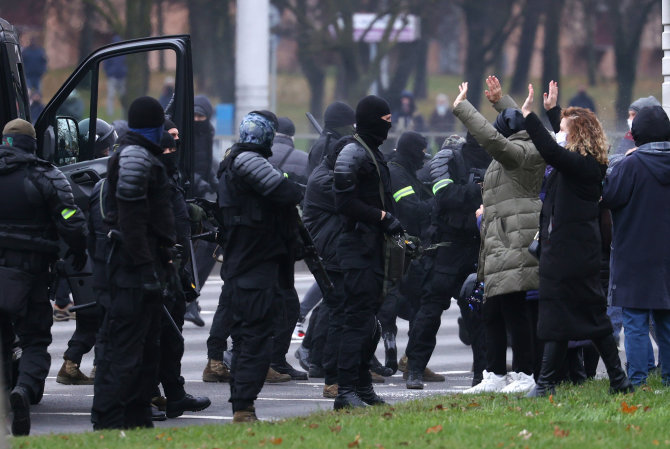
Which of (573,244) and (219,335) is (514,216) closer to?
(573,244)

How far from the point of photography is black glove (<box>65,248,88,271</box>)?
29.7 feet

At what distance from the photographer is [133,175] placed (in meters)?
8.00

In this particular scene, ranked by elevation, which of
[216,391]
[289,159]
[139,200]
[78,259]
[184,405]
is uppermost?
[139,200]

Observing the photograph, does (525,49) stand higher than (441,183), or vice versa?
(525,49)

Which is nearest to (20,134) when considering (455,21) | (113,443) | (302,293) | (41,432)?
(41,432)

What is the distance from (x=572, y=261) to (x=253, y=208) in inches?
71.7

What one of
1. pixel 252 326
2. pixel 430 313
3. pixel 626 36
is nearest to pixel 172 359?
pixel 252 326

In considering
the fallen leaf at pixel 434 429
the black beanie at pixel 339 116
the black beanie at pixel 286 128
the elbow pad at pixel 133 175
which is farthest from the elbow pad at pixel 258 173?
the black beanie at pixel 286 128

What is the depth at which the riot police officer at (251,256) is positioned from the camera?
8.43 m

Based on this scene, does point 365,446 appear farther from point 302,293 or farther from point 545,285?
point 302,293

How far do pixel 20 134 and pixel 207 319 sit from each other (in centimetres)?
639

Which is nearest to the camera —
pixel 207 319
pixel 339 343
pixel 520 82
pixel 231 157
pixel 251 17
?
pixel 231 157

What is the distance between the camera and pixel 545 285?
8.67 m

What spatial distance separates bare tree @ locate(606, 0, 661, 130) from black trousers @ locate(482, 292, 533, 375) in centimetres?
3263
